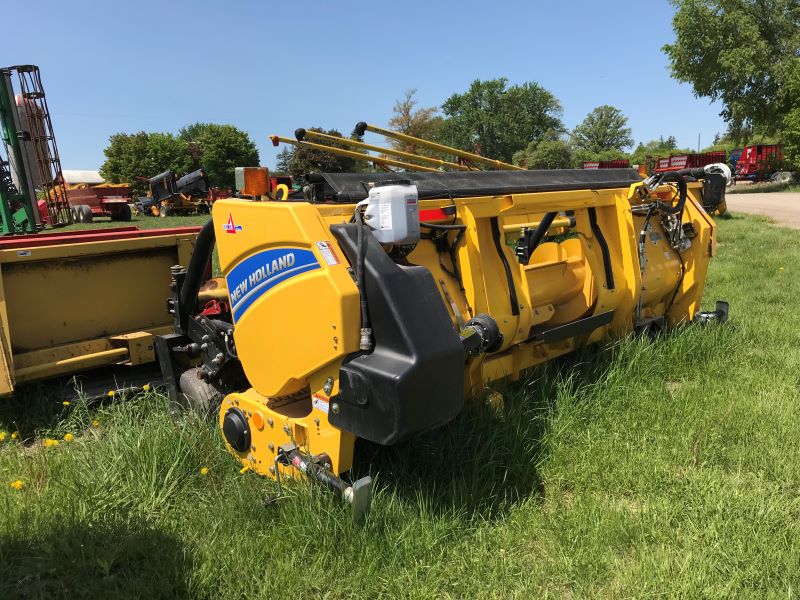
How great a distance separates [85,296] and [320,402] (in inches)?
102

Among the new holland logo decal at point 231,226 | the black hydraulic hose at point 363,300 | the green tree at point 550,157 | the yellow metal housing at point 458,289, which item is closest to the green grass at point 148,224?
the yellow metal housing at point 458,289

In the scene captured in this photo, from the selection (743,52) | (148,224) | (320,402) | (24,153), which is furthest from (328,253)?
(743,52)

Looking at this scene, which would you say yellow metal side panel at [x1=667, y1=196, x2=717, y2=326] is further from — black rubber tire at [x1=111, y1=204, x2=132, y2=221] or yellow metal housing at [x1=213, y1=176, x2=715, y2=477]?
black rubber tire at [x1=111, y1=204, x2=132, y2=221]

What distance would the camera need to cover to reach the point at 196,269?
11.6 ft

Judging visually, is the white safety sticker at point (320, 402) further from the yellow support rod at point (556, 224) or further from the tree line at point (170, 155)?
the tree line at point (170, 155)

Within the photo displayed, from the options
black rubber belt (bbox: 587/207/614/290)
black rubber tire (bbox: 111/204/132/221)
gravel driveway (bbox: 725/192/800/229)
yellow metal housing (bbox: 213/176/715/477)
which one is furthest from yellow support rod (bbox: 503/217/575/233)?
black rubber tire (bbox: 111/204/132/221)

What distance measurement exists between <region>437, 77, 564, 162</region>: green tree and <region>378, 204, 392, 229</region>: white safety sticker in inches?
2909

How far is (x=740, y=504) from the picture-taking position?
2674 mm

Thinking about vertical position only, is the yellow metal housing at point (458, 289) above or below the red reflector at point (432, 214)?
below

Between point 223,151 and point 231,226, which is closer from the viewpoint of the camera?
point 231,226

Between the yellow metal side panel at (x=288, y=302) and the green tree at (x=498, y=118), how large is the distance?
73608mm

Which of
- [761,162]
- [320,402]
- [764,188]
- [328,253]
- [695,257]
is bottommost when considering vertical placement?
[764,188]

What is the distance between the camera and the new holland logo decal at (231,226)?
9.39 feet

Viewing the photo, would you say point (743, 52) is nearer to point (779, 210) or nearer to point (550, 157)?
point (779, 210)
